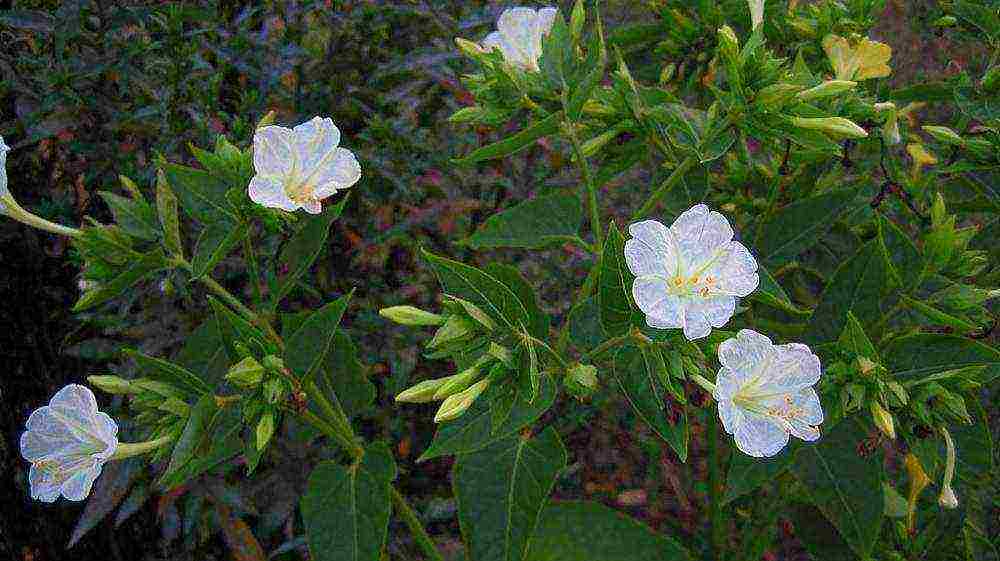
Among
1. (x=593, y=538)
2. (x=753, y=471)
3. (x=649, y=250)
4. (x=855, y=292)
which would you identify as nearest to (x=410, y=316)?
(x=649, y=250)

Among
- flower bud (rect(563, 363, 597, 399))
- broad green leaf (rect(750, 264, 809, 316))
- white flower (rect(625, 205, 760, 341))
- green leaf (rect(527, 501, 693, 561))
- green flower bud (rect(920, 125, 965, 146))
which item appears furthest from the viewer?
green leaf (rect(527, 501, 693, 561))

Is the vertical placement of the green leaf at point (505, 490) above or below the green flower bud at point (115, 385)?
below

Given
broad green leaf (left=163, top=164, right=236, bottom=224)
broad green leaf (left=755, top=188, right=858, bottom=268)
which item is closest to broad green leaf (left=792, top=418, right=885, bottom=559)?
broad green leaf (left=755, top=188, right=858, bottom=268)

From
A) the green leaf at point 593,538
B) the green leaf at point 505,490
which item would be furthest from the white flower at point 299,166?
the green leaf at point 593,538

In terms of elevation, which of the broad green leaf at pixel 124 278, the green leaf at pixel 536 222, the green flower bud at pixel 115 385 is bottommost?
the green leaf at pixel 536 222

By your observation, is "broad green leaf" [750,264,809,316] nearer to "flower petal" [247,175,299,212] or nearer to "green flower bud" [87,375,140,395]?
"flower petal" [247,175,299,212]

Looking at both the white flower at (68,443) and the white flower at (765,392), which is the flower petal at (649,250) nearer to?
the white flower at (765,392)
